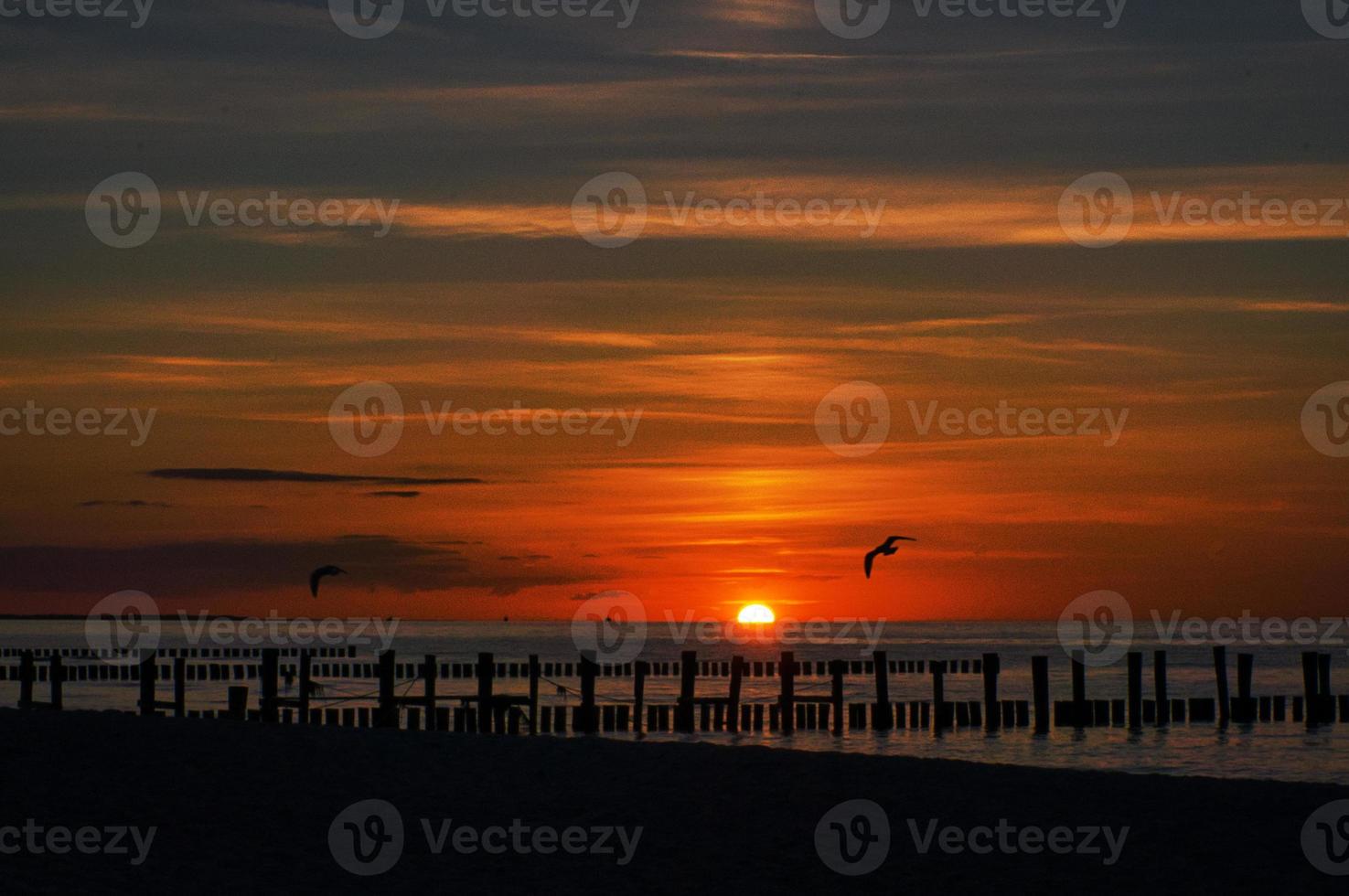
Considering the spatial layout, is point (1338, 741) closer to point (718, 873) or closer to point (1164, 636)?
point (718, 873)

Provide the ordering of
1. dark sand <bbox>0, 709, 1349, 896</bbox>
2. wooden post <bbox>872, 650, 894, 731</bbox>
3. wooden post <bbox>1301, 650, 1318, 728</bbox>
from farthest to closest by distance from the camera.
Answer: wooden post <bbox>1301, 650, 1318, 728</bbox>, wooden post <bbox>872, 650, 894, 731</bbox>, dark sand <bbox>0, 709, 1349, 896</bbox>

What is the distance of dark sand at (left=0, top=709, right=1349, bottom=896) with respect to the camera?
46.4ft

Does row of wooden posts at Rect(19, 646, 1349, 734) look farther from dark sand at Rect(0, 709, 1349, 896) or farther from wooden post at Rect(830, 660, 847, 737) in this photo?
dark sand at Rect(0, 709, 1349, 896)

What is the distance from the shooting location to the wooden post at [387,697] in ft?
97.6

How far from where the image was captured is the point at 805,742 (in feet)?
112

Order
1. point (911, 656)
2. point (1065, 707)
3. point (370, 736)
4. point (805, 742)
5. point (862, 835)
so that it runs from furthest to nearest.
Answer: point (911, 656) → point (1065, 707) → point (805, 742) → point (370, 736) → point (862, 835)

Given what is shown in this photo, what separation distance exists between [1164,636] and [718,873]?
15333cm

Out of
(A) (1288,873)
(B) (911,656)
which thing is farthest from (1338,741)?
(B) (911,656)

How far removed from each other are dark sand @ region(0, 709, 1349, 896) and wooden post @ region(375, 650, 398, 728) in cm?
743

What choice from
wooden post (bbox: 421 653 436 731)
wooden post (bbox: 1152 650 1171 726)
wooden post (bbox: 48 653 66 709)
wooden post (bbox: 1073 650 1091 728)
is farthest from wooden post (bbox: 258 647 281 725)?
wooden post (bbox: 1152 650 1171 726)

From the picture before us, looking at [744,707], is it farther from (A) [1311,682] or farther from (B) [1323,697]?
(B) [1323,697]

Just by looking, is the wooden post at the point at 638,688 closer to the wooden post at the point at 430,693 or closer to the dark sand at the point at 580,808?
the wooden post at the point at 430,693

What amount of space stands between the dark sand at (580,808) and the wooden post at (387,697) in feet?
24.4

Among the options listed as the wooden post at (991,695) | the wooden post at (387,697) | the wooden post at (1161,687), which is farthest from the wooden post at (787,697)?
the wooden post at (1161,687)
